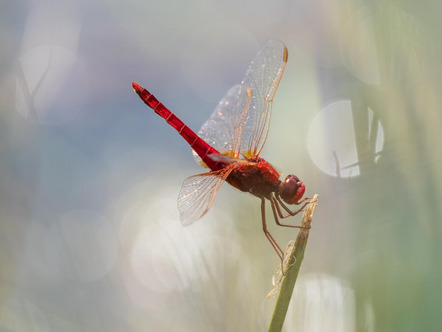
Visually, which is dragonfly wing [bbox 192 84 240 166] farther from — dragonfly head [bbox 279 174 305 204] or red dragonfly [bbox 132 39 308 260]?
dragonfly head [bbox 279 174 305 204]

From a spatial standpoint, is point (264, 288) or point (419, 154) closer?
point (419, 154)

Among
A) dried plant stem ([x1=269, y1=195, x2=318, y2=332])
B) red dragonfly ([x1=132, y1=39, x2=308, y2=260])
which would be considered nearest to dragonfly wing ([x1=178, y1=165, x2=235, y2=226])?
red dragonfly ([x1=132, y1=39, x2=308, y2=260])

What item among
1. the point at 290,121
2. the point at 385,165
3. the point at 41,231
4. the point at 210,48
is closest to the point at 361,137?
the point at 385,165

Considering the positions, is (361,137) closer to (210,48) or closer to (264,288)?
(264,288)

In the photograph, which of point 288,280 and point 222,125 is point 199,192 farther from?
point 288,280

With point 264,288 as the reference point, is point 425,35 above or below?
above

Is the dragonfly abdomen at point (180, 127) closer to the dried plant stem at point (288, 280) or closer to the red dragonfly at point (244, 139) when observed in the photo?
the red dragonfly at point (244, 139)
